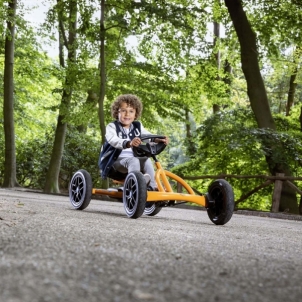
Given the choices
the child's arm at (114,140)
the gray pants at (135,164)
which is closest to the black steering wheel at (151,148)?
the gray pants at (135,164)

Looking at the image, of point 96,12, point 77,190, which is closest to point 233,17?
point 96,12

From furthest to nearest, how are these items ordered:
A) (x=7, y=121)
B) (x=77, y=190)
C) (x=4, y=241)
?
1. (x=7, y=121)
2. (x=77, y=190)
3. (x=4, y=241)

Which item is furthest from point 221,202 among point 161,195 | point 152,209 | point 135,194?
point 152,209

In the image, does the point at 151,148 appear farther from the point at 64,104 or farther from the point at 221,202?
the point at 64,104

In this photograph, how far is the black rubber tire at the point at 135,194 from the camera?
6.04 m

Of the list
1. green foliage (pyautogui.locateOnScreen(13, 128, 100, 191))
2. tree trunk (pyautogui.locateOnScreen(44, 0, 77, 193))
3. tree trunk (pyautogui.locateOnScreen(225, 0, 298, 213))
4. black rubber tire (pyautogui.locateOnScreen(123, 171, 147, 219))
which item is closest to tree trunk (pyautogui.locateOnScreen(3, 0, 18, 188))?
tree trunk (pyautogui.locateOnScreen(44, 0, 77, 193))

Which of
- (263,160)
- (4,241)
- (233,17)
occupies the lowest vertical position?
(4,241)

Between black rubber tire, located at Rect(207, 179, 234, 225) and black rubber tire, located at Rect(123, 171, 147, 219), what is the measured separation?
0.97m

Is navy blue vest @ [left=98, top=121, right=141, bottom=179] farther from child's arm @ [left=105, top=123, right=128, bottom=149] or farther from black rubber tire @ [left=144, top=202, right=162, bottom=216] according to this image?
black rubber tire @ [left=144, top=202, right=162, bottom=216]

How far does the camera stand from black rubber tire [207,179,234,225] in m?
6.36

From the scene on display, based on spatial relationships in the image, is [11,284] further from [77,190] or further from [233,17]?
[233,17]

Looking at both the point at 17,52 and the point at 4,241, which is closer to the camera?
the point at 4,241

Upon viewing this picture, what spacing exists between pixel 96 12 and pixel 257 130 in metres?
7.57

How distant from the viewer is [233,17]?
48.6 feet
